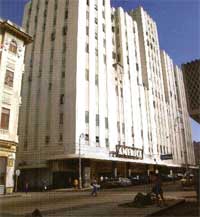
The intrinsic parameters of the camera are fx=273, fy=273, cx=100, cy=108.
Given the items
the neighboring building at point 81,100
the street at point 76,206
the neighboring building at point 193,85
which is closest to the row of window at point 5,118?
the street at point 76,206

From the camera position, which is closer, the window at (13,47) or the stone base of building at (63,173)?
the window at (13,47)

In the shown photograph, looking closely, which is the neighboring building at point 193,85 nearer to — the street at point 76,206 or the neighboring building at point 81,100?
the street at point 76,206

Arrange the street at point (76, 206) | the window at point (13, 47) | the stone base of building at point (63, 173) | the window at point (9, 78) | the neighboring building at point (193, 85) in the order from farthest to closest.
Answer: the stone base of building at point (63, 173)
the window at point (13, 47)
the window at point (9, 78)
the neighboring building at point (193, 85)
the street at point (76, 206)

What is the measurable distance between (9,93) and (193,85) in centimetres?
2351

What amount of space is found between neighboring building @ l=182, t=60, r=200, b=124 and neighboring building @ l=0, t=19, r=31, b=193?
70.6ft

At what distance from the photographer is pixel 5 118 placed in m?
29.7

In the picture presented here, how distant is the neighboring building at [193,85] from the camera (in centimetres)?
1191

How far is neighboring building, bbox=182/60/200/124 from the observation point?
11.9 meters

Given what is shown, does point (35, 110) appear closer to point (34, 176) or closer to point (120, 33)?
point (34, 176)

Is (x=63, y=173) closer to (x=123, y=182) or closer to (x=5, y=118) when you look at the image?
(x=123, y=182)

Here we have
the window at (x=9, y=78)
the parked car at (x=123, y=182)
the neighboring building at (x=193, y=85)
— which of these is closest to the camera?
the neighboring building at (x=193, y=85)

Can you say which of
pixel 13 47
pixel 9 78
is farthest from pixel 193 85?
pixel 13 47

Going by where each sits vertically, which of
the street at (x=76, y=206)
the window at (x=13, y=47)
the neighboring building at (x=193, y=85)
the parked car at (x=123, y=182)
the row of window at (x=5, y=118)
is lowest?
the street at (x=76, y=206)

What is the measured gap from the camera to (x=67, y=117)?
4203 cm
